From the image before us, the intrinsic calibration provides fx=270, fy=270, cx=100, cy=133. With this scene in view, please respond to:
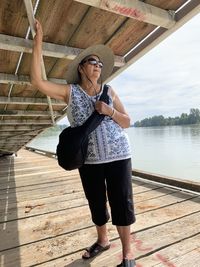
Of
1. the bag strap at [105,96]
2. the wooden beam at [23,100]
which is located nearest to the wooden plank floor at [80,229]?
the bag strap at [105,96]

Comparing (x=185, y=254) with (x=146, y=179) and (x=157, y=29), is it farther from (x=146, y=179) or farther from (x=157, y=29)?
(x=146, y=179)

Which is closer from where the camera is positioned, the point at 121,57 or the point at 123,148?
the point at 123,148

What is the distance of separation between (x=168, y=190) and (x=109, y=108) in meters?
2.82

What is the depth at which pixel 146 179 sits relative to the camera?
5383mm

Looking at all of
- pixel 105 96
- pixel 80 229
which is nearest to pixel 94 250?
pixel 80 229

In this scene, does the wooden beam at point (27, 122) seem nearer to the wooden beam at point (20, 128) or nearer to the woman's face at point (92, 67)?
the wooden beam at point (20, 128)

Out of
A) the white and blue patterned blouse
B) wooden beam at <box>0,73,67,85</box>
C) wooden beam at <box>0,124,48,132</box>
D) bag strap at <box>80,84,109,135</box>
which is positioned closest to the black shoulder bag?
bag strap at <box>80,84,109,135</box>

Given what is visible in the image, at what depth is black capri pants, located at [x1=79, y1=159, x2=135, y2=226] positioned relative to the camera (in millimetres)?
2174

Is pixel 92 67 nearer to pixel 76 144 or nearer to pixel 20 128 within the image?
pixel 76 144

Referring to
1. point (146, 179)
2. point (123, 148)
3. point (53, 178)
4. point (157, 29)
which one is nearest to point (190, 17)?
point (157, 29)

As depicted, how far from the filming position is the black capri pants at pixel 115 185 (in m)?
2.17

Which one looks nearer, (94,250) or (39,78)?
(39,78)

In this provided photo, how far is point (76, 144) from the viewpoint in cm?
206

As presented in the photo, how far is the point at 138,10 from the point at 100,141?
55.2 inches
